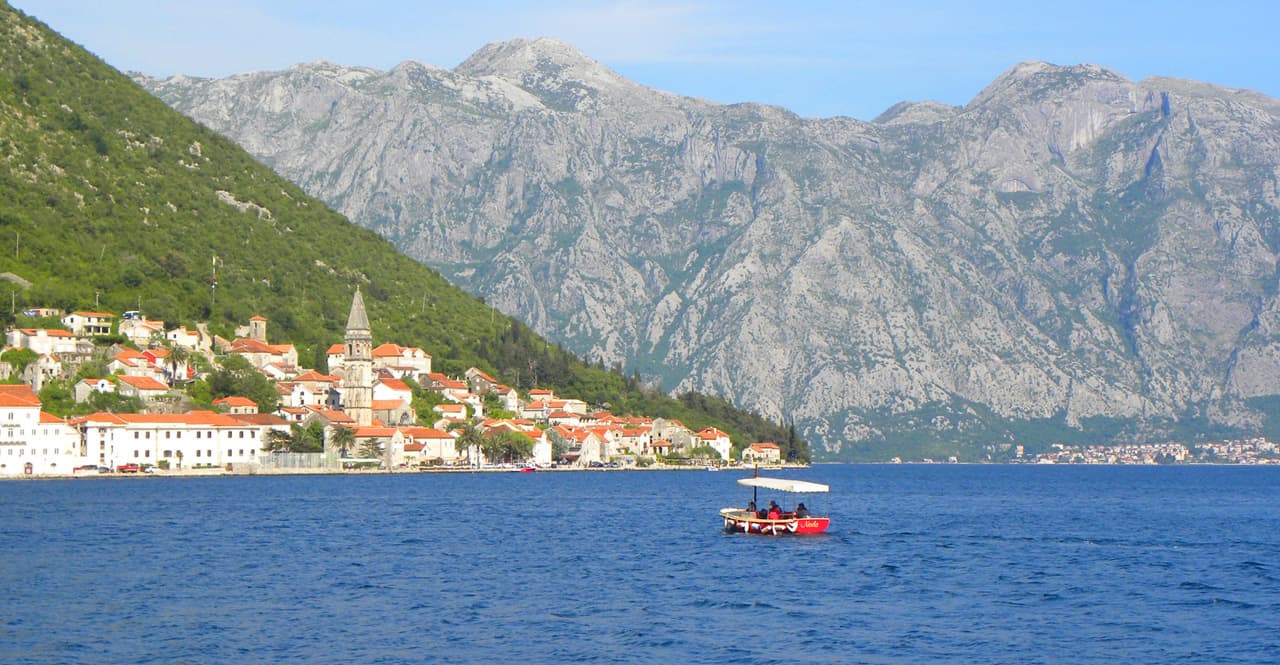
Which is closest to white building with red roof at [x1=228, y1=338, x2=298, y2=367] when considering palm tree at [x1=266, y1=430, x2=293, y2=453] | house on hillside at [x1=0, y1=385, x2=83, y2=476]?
palm tree at [x1=266, y1=430, x2=293, y2=453]

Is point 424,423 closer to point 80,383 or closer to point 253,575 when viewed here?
point 80,383

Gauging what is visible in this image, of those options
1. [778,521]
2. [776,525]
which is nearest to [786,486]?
[778,521]

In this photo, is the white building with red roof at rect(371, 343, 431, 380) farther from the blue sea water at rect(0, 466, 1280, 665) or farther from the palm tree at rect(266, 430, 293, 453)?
the blue sea water at rect(0, 466, 1280, 665)

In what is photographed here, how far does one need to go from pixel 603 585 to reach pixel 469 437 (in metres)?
122

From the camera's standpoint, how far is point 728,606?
54.6m

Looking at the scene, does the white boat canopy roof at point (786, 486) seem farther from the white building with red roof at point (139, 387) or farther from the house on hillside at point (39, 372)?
the house on hillside at point (39, 372)

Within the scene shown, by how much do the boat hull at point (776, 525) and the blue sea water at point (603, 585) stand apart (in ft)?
4.17

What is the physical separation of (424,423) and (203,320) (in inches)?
1105

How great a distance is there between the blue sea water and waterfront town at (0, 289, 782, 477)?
3396 cm

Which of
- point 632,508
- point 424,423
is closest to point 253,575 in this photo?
point 632,508

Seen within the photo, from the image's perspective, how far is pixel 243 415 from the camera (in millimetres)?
155125

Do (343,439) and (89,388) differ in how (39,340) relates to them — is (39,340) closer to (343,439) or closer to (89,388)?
(89,388)

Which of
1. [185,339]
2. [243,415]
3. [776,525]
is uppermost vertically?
[185,339]

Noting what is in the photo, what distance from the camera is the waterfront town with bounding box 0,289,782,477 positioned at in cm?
14050
